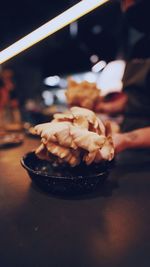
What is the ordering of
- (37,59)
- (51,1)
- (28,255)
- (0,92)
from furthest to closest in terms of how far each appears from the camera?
(37,59) → (51,1) → (0,92) → (28,255)

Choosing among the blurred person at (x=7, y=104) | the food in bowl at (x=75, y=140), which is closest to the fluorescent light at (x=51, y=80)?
the blurred person at (x=7, y=104)

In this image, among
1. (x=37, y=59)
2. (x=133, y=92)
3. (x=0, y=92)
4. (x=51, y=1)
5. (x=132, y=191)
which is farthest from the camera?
(x=37, y=59)

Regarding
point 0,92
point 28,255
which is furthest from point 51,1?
point 28,255

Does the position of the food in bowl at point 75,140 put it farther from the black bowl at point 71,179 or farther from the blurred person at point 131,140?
the blurred person at point 131,140

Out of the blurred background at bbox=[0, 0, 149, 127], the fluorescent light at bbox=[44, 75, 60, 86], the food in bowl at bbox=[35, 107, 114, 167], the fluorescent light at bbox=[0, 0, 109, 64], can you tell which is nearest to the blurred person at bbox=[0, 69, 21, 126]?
the blurred background at bbox=[0, 0, 149, 127]

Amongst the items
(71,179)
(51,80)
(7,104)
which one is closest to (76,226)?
(71,179)

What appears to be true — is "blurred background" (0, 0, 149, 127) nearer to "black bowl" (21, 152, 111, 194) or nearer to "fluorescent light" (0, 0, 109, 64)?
"fluorescent light" (0, 0, 109, 64)

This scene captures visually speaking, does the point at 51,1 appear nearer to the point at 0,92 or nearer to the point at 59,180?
the point at 0,92

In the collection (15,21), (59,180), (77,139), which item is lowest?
(59,180)
